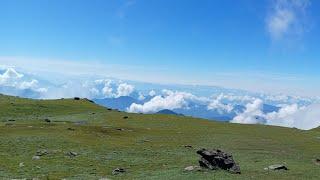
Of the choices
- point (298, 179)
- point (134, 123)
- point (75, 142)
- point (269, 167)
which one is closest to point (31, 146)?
point (75, 142)

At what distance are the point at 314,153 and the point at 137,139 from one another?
102ft

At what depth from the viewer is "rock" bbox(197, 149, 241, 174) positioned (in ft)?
163

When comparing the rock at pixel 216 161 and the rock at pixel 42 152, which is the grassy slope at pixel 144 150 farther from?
the rock at pixel 216 161

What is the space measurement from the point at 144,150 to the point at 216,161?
1947cm

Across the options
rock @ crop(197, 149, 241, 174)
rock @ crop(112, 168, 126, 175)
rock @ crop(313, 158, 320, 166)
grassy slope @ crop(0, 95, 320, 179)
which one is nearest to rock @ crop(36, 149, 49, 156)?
grassy slope @ crop(0, 95, 320, 179)

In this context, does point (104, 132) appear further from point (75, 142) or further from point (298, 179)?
point (298, 179)

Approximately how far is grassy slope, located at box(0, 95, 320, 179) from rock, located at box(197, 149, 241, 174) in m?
1.80

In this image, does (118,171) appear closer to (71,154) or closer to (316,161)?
(71,154)

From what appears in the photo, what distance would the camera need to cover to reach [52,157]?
5653 centimetres

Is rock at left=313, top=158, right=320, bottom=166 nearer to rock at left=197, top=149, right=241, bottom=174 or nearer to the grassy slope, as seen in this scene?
the grassy slope

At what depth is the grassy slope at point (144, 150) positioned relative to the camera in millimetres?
47259

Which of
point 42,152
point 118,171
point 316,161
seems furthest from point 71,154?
point 316,161

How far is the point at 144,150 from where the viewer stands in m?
67.9

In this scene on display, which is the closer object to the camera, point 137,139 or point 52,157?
point 52,157
